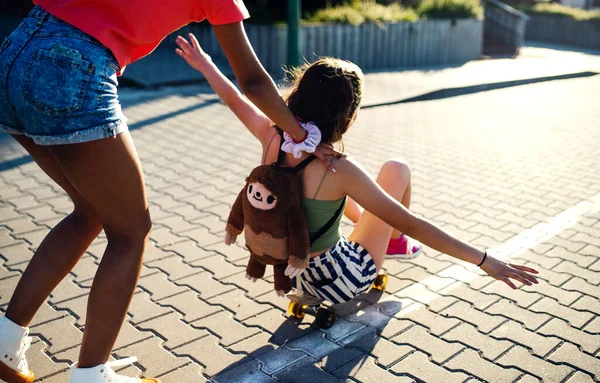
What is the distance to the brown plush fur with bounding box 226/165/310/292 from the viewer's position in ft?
8.57

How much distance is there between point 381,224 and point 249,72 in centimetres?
125

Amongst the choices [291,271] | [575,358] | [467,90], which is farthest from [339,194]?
[467,90]

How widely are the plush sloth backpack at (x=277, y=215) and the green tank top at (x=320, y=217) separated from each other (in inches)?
3.5

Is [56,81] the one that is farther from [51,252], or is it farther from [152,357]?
[152,357]

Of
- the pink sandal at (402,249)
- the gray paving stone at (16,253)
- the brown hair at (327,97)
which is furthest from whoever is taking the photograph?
the gray paving stone at (16,253)

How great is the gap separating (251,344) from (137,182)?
116 cm

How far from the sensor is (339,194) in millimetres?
2686

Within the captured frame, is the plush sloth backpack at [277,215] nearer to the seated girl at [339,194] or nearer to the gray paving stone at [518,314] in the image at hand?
the seated girl at [339,194]

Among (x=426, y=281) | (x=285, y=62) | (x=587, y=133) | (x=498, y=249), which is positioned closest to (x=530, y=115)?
(x=587, y=133)

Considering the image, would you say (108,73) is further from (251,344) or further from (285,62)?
(285,62)

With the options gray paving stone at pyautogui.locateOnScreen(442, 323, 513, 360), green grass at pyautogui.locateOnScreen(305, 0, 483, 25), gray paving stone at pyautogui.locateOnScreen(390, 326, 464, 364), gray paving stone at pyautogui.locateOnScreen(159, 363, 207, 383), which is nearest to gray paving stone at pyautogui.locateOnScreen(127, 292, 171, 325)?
gray paving stone at pyautogui.locateOnScreen(159, 363, 207, 383)

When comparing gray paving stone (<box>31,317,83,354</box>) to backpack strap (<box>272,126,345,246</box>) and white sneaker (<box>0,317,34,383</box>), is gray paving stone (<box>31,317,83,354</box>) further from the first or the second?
backpack strap (<box>272,126,345,246</box>)

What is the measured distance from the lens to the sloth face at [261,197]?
2.62 meters

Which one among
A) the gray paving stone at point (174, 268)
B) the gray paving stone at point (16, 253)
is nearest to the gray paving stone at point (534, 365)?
the gray paving stone at point (174, 268)
